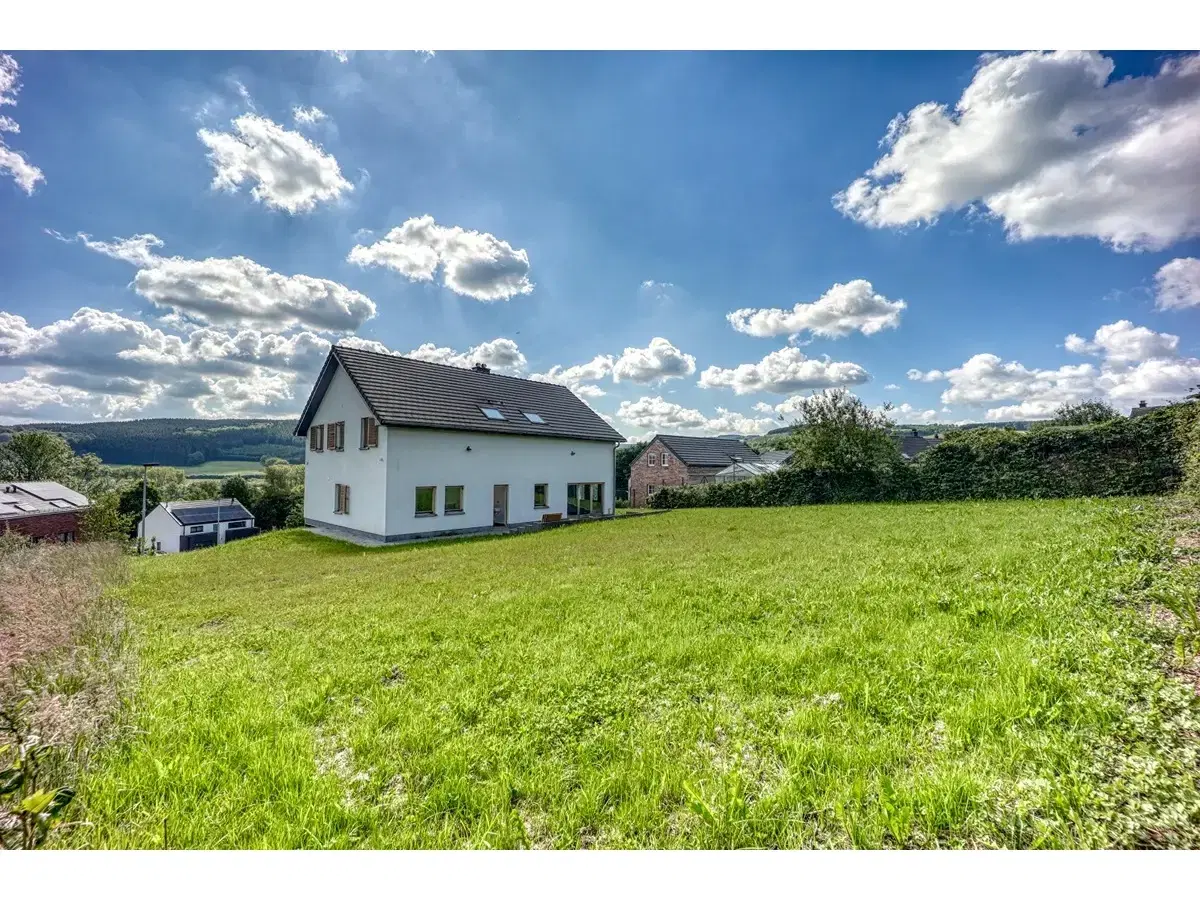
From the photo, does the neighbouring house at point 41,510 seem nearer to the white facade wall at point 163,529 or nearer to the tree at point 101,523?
the tree at point 101,523

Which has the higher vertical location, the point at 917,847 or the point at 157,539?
the point at 917,847

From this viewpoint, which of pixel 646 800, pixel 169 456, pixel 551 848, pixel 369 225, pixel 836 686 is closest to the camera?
pixel 551 848

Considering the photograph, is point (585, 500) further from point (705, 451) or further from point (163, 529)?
point (163, 529)

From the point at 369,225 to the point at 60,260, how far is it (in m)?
3.57

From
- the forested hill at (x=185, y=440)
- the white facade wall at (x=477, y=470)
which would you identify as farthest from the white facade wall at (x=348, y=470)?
the forested hill at (x=185, y=440)

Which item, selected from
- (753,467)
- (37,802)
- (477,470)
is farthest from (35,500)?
(753,467)

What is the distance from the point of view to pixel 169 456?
16469 mm

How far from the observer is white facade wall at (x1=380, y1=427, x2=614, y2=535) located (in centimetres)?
1445

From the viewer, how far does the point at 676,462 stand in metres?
36.0

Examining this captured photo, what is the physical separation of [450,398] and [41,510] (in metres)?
22.6

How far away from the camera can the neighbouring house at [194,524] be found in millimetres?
38188

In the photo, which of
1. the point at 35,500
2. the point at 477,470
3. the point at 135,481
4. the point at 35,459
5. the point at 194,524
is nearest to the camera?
the point at 477,470
